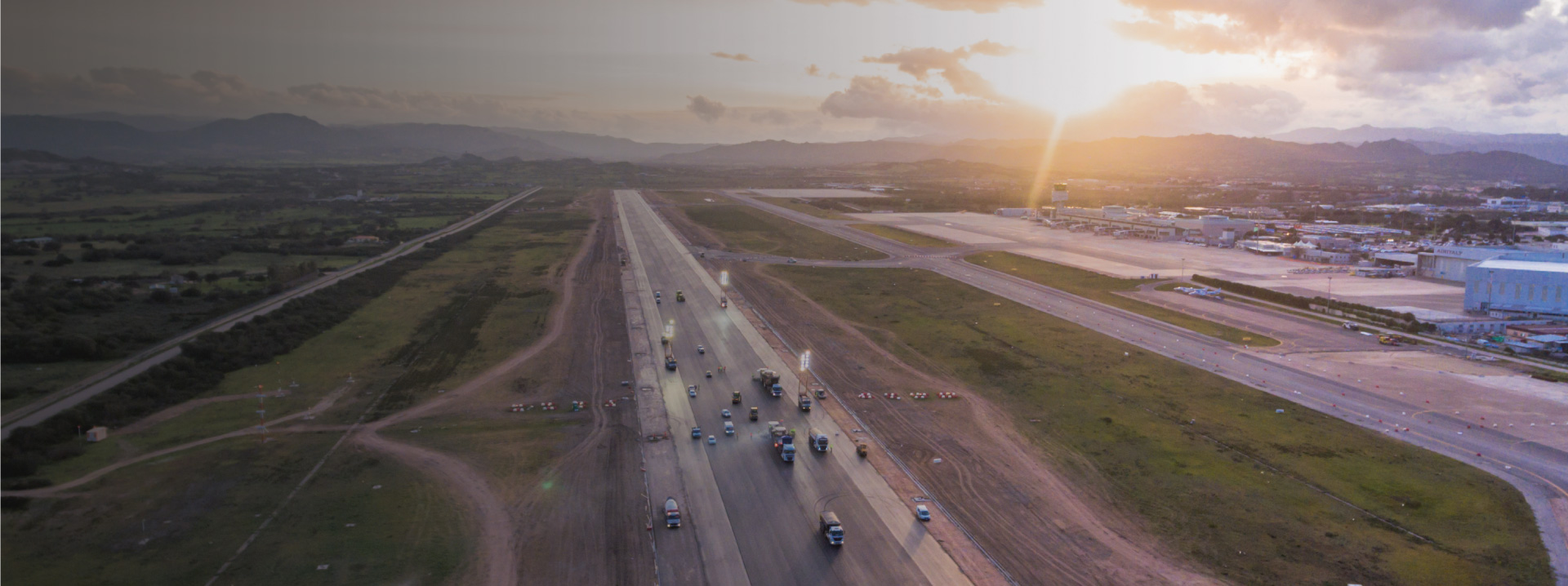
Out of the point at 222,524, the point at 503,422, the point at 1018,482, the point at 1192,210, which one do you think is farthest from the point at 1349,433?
the point at 1192,210

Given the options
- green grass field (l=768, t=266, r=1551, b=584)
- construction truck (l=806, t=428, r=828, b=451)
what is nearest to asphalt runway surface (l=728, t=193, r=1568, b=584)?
green grass field (l=768, t=266, r=1551, b=584)

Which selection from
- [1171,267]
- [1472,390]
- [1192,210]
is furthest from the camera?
[1192,210]

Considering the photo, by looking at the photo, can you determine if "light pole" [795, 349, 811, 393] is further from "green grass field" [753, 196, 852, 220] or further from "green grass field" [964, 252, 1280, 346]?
"green grass field" [753, 196, 852, 220]

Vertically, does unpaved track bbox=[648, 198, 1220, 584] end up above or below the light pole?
below

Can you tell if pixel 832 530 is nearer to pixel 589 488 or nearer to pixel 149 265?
pixel 589 488

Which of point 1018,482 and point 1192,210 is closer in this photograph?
point 1018,482

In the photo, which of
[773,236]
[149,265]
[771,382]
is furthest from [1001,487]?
[773,236]

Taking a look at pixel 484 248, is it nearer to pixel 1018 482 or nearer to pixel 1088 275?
pixel 1088 275
